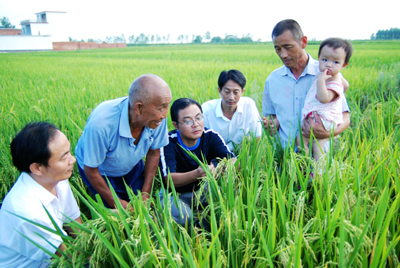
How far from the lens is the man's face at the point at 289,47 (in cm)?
217

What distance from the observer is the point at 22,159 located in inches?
58.6

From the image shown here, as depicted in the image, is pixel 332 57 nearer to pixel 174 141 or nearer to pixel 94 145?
pixel 174 141

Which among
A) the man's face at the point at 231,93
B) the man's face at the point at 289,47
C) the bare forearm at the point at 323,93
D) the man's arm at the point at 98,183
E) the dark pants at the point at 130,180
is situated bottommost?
the dark pants at the point at 130,180

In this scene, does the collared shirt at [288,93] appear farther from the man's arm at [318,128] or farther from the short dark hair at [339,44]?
the short dark hair at [339,44]

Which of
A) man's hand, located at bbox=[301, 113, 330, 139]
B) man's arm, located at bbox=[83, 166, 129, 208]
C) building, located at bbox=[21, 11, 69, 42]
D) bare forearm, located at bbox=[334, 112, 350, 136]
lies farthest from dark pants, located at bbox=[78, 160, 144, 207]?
building, located at bbox=[21, 11, 69, 42]

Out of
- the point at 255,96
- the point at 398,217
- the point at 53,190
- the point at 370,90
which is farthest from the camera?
the point at 370,90

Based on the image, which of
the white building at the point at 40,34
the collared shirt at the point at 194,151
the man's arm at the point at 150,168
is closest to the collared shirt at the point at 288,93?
the collared shirt at the point at 194,151

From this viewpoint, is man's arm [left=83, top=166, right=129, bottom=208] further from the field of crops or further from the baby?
the baby

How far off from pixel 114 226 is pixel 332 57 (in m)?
1.89

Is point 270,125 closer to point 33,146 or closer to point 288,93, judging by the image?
point 288,93

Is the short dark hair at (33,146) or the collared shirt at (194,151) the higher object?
the short dark hair at (33,146)

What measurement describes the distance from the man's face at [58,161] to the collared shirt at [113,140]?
34 centimetres

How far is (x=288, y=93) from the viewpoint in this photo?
254 centimetres

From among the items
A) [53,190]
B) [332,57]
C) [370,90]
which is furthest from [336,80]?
[370,90]
